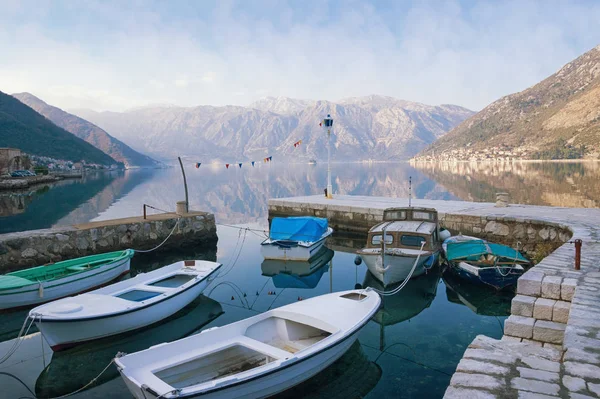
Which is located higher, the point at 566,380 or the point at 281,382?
the point at 566,380

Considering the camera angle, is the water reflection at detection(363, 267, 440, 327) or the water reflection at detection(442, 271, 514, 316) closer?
the water reflection at detection(363, 267, 440, 327)

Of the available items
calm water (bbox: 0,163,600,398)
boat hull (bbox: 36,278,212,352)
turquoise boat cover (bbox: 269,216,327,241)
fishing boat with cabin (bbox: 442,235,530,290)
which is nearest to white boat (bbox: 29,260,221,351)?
boat hull (bbox: 36,278,212,352)

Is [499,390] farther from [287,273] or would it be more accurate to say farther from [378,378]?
[287,273]

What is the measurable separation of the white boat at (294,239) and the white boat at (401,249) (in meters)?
3.36

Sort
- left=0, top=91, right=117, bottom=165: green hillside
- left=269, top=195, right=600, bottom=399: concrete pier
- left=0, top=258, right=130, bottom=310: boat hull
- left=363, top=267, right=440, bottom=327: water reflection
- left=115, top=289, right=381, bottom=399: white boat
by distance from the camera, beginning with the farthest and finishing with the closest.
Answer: left=0, top=91, right=117, bottom=165: green hillside < left=363, top=267, right=440, bottom=327: water reflection < left=0, top=258, right=130, bottom=310: boat hull < left=115, top=289, right=381, bottom=399: white boat < left=269, top=195, right=600, bottom=399: concrete pier

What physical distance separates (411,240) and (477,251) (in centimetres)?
221

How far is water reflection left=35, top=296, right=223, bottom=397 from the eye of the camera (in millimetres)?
7902

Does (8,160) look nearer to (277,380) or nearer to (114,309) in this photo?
(114,309)

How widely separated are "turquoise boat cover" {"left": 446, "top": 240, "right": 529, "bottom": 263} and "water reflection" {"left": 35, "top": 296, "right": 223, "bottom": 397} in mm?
8397

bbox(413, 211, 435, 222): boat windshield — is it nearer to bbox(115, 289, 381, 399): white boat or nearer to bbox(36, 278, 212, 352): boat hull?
bbox(115, 289, 381, 399): white boat

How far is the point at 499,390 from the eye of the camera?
13.5ft

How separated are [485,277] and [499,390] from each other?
9.61 m

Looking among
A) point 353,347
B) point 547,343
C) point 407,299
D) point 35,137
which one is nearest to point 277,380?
point 353,347

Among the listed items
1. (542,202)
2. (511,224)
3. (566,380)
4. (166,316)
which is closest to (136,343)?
(166,316)
